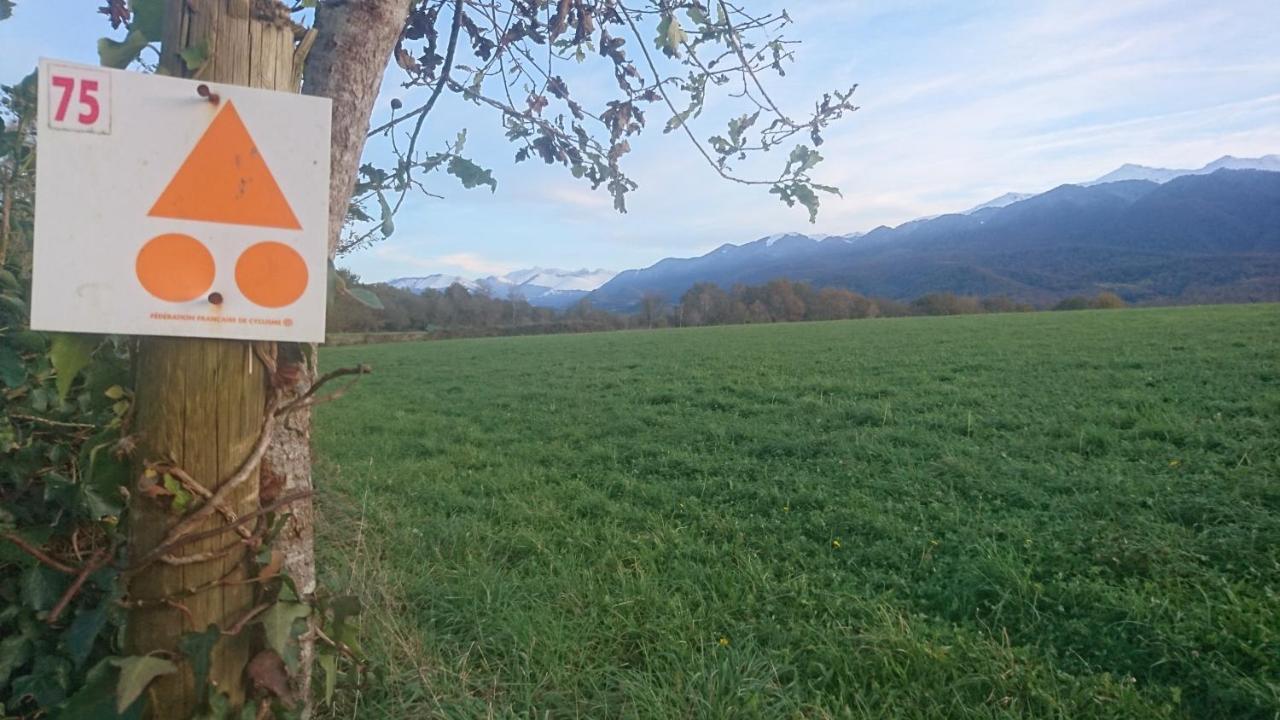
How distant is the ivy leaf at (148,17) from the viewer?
1404 mm

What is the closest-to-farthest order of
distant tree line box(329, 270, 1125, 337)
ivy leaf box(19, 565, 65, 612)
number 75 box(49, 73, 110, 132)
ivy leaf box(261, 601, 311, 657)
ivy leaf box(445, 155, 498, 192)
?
number 75 box(49, 73, 110, 132) < ivy leaf box(261, 601, 311, 657) < ivy leaf box(19, 565, 65, 612) < ivy leaf box(445, 155, 498, 192) < distant tree line box(329, 270, 1125, 337)

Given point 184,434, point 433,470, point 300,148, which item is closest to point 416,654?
point 184,434

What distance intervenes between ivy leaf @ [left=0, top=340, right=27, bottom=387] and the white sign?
32.6 inches

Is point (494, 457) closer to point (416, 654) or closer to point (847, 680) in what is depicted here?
point (416, 654)

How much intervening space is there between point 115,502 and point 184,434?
449 millimetres

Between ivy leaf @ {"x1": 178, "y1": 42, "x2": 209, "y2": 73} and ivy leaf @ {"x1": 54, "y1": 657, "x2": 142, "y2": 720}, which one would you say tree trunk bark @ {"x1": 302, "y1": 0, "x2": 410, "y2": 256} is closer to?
ivy leaf @ {"x1": 178, "y1": 42, "x2": 209, "y2": 73}

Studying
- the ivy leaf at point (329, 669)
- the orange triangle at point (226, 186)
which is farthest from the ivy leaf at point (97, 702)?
the orange triangle at point (226, 186)

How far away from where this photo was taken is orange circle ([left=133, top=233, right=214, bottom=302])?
1.23 meters

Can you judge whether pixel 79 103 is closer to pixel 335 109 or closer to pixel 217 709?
pixel 335 109

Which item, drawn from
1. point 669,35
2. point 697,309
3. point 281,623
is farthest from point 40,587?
point 697,309

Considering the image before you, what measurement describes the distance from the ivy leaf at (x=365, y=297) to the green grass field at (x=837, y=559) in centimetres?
147

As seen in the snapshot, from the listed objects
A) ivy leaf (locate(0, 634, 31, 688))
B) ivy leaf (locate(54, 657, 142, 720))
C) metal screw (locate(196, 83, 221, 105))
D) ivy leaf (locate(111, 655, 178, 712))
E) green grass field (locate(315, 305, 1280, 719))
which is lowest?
green grass field (locate(315, 305, 1280, 719))

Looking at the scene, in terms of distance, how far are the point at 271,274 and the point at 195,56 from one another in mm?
456

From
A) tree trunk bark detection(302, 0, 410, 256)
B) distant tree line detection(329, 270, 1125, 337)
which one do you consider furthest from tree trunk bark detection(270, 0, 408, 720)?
distant tree line detection(329, 270, 1125, 337)
